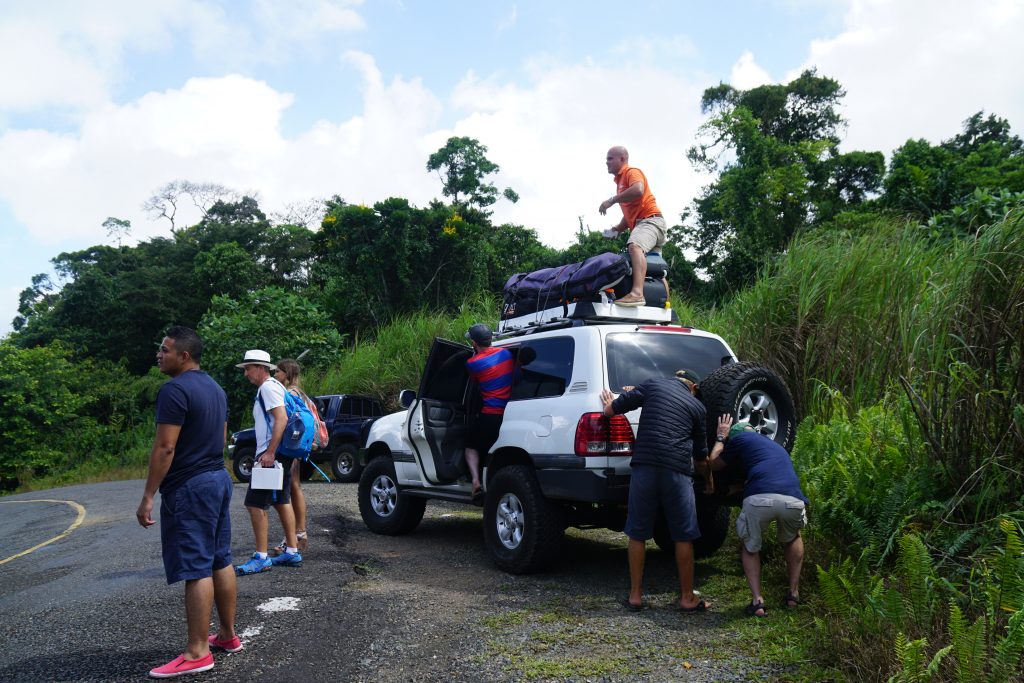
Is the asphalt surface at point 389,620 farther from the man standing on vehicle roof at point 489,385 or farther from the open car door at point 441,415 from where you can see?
the man standing on vehicle roof at point 489,385

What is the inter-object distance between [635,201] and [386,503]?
4188 millimetres

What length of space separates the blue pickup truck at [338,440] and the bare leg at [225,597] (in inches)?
445

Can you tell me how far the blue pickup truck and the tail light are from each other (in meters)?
10.6

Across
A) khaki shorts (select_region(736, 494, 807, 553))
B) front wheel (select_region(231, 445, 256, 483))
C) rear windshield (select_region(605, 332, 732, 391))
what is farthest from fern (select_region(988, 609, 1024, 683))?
front wheel (select_region(231, 445, 256, 483))

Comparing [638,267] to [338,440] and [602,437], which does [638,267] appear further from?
[338,440]

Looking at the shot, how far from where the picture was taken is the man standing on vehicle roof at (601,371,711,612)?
5.39 m

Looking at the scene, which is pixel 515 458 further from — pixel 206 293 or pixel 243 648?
pixel 206 293

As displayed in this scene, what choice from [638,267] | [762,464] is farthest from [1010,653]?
[638,267]

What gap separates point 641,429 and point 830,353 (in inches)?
148

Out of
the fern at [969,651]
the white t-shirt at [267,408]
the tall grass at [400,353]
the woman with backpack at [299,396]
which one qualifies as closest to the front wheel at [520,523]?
the woman with backpack at [299,396]

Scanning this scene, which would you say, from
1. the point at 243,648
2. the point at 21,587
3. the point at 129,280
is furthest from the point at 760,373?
the point at 129,280

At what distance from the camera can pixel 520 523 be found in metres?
6.57

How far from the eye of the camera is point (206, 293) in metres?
37.6

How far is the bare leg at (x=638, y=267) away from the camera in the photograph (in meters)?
7.04
